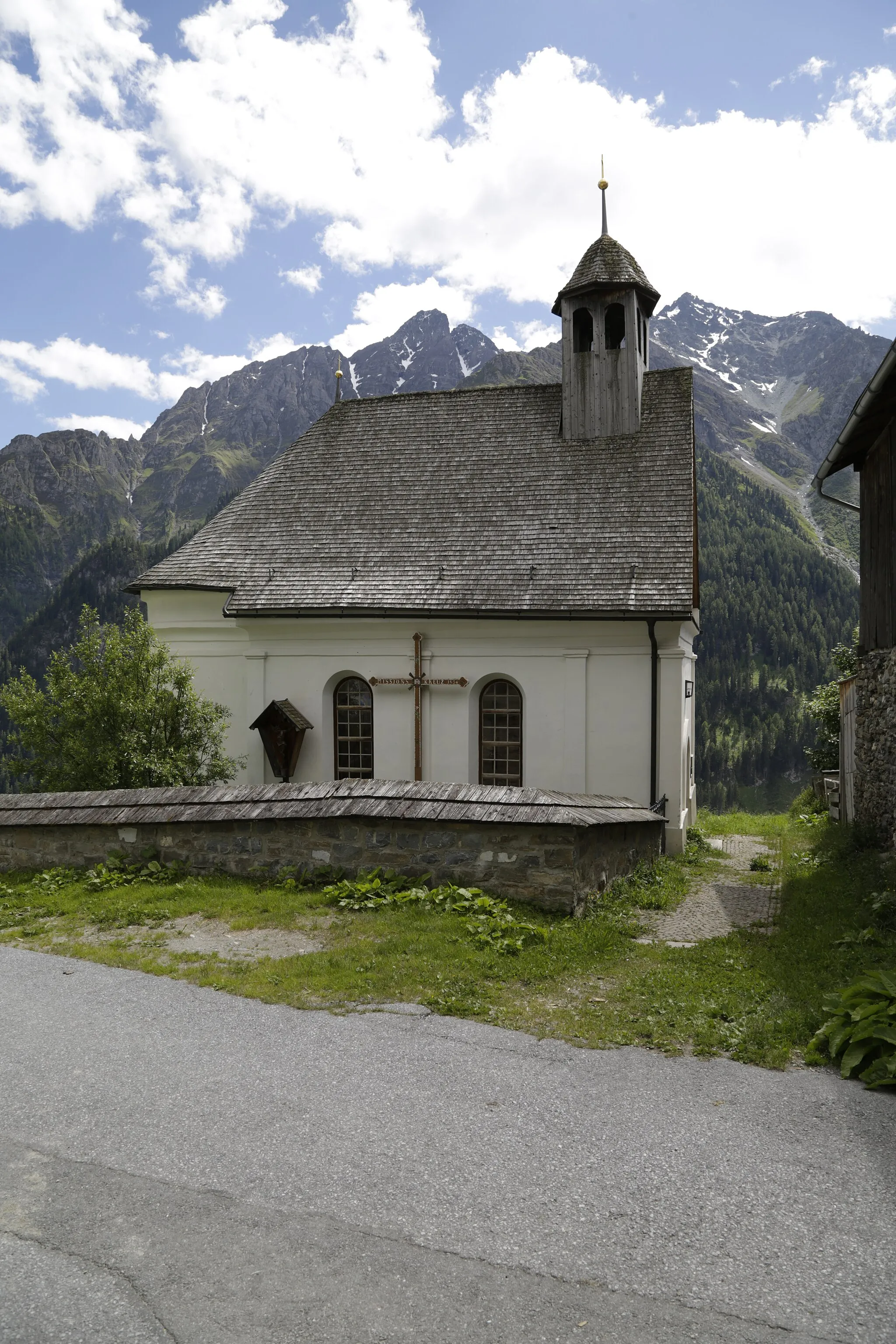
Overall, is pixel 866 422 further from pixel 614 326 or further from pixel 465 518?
pixel 614 326

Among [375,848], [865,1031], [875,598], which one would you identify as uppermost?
[875,598]

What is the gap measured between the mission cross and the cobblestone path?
5.52m

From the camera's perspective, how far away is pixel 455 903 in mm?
9039

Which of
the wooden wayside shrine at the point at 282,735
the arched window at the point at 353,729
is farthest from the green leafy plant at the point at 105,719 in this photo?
the arched window at the point at 353,729

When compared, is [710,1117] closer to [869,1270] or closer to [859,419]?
[869,1270]

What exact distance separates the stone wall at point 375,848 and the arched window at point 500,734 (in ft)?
16.5

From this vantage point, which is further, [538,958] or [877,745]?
[877,745]

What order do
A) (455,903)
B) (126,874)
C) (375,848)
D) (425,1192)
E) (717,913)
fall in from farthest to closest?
(717,913)
(126,874)
(375,848)
(455,903)
(425,1192)

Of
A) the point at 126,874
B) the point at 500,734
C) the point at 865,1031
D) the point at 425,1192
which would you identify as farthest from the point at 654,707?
the point at 425,1192

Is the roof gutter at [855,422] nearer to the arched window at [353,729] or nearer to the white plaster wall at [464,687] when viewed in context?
the white plaster wall at [464,687]

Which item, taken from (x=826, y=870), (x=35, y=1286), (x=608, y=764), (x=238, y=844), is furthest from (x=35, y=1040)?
(x=608, y=764)

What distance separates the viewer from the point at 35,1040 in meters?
6.01

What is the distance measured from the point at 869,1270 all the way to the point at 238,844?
7883mm

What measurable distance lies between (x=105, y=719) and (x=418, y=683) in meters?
5.48
